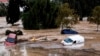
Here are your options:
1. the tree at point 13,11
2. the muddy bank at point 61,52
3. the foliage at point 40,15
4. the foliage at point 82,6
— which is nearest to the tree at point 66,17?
the foliage at point 40,15

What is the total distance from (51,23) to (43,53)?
25871 mm

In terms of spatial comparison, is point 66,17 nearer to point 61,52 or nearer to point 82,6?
point 61,52

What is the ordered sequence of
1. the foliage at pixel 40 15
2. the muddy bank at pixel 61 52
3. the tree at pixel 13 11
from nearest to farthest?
the muddy bank at pixel 61 52 < the foliage at pixel 40 15 < the tree at pixel 13 11

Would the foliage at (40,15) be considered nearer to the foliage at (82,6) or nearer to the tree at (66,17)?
the tree at (66,17)

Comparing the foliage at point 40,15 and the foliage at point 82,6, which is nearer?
the foliage at point 40,15

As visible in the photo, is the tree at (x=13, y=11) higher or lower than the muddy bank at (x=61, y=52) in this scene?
higher

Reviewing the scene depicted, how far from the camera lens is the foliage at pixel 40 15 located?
57500 mm

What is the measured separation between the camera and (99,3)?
241 feet

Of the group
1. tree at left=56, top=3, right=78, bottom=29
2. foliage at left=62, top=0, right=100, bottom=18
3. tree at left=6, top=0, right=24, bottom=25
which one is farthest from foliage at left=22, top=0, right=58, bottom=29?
foliage at left=62, top=0, right=100, bottom=18

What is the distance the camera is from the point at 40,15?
58281mm

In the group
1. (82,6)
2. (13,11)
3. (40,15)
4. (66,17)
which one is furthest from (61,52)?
(82,6)

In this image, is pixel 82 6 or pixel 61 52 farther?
pixel 82 6

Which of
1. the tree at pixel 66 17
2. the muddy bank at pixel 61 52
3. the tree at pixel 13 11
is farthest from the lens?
the tree at pixel 13 11

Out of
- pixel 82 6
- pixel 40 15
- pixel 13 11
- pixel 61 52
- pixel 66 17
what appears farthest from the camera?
pixel 82 6
